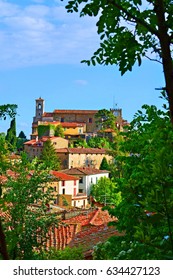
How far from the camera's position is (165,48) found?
0.85 meters

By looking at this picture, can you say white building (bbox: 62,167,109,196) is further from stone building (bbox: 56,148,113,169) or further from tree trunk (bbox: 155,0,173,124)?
tree trunk (bbox: 155,0,173,124)

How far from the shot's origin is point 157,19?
0.86 m

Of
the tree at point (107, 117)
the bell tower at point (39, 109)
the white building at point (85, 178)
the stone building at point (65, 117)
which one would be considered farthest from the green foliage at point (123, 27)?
the bell tower at point (39, 109)

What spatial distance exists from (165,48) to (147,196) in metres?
0.28

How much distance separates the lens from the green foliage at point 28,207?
10.1 ft

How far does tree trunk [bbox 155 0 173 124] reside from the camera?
819 millimetres

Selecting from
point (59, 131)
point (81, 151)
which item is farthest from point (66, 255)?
point (59, 131)

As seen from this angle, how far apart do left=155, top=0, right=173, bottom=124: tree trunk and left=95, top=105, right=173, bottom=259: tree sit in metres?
0.12

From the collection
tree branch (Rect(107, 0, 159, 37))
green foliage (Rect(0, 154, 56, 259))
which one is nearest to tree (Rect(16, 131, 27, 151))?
green foliage (Rect(0, 154, 56, 259))

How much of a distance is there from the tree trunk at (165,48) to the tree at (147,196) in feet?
0.40

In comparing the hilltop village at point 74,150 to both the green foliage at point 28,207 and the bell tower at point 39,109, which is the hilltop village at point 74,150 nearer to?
the bell tower at point 39,109

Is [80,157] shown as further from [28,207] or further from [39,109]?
[28,207]

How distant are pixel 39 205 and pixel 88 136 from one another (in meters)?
31.5
